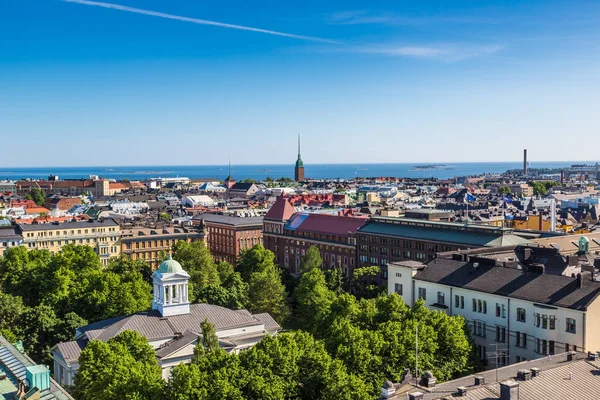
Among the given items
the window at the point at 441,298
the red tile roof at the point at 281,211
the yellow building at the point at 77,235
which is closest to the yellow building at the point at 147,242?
the yellow building at the point at 77,235

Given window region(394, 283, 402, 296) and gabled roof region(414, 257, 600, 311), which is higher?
gabled roof region(414, 257, 600, 311)

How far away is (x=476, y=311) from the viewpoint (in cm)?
5906

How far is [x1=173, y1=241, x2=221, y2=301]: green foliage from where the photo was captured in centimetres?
9194

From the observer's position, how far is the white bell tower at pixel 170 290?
6025 centimetres

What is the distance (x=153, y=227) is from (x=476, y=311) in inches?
3414

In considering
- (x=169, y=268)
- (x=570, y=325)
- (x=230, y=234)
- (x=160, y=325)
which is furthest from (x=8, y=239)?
(x=570, y=325)

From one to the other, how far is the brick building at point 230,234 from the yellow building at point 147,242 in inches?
408

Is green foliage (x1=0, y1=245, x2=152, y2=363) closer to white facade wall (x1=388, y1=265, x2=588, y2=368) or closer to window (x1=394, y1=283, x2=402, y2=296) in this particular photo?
window (x1=394, y1=283, x2=402, y2=296)

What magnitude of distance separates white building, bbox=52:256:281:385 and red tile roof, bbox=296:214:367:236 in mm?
54389

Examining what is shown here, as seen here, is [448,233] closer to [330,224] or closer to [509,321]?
[330,224]

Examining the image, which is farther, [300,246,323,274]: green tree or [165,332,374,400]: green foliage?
[300,246,323,274]: green tree

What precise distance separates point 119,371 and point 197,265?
57608 mm

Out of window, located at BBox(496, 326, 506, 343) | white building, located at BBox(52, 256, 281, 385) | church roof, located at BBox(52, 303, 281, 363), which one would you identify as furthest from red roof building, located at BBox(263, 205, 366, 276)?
window, located at BBox(496, 326, 506, 343)

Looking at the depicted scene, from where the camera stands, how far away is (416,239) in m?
102
